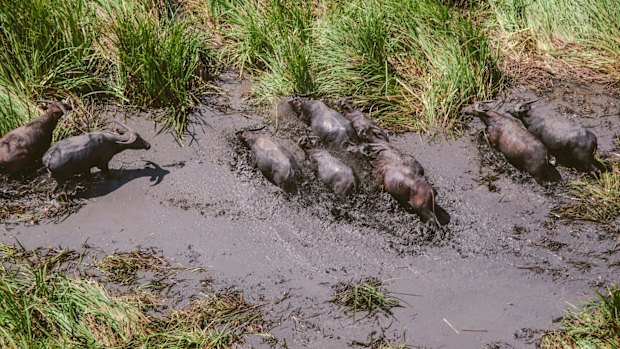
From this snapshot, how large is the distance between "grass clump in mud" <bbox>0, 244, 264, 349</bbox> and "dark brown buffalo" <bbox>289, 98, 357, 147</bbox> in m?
1.94

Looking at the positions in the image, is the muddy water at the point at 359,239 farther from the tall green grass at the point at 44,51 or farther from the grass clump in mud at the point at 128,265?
the tall green grass at the point at 44,51

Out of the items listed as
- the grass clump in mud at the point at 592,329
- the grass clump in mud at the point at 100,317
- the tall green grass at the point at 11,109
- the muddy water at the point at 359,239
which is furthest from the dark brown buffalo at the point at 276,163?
the grass clump in mud at the point at 592,329

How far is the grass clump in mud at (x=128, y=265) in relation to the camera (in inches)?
203

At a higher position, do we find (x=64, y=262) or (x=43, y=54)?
(x=43, y=54)

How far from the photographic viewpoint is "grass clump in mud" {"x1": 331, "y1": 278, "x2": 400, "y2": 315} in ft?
16.3

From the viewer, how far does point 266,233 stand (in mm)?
5594

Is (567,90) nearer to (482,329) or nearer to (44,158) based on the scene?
(482,329)

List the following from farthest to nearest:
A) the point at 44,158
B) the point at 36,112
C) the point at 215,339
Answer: the point at 36,112 → the point at 44,158 → the point at 215,339

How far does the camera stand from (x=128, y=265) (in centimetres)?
524

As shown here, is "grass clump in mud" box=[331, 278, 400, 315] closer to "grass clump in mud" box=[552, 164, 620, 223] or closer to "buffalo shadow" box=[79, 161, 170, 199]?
"grass clump in mud" box=[552, 164, 620, 223]

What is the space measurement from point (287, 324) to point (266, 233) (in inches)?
37.3

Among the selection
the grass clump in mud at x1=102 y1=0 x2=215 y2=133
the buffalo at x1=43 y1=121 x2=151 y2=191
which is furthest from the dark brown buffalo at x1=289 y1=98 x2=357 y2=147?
the buffalo at x1=43 y1=121 x2=151 y2=191

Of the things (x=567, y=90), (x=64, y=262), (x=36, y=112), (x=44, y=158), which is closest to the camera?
(x=64, y=262)

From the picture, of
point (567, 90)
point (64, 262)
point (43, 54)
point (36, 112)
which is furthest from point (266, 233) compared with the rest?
point (567, 90)
